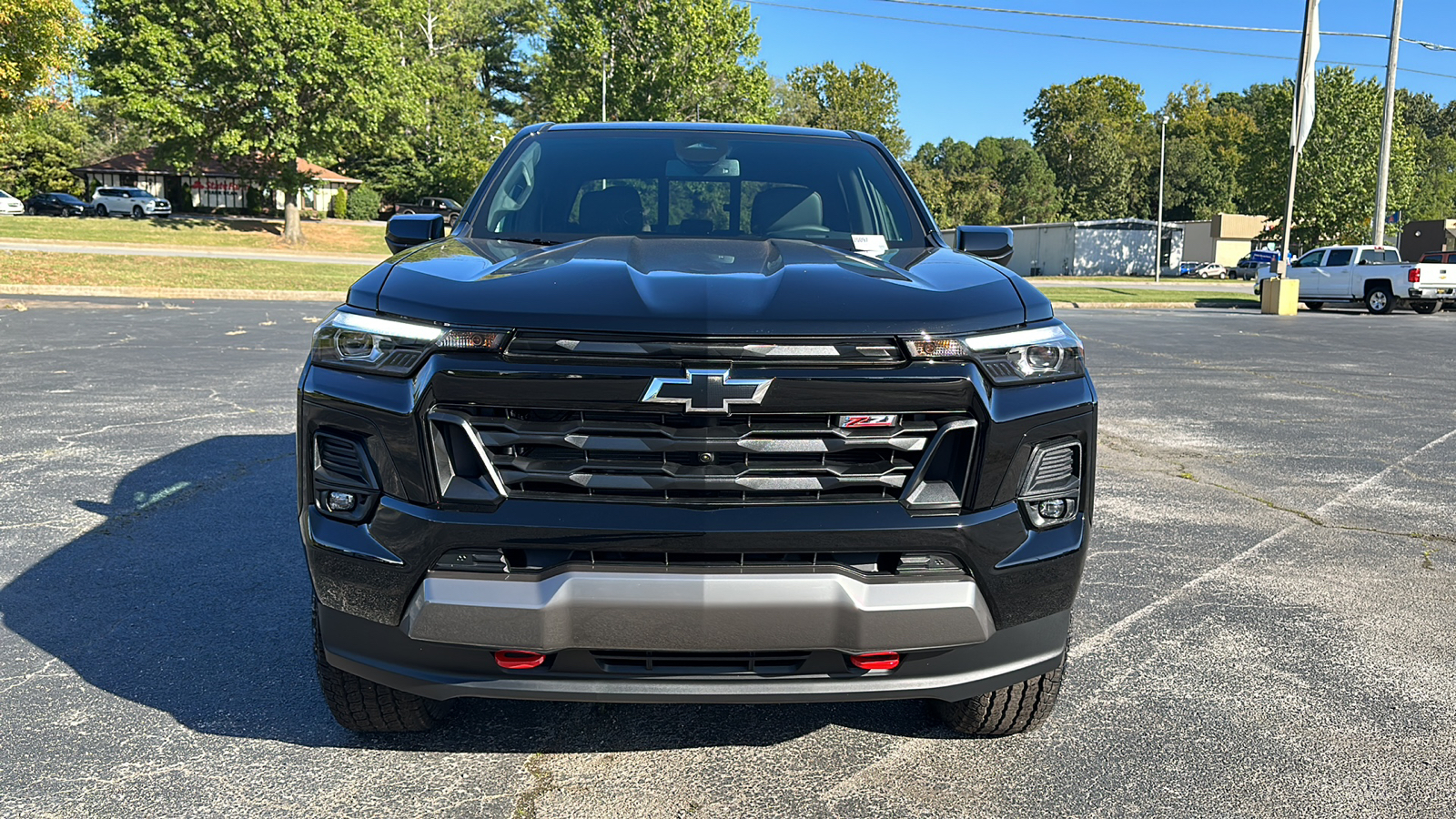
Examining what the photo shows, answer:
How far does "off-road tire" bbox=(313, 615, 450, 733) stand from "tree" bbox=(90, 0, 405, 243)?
127ft

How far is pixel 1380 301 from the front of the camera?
26203 mm

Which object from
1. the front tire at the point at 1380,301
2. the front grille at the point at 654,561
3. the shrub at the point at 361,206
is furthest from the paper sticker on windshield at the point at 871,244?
the shrub at the point at 361,206

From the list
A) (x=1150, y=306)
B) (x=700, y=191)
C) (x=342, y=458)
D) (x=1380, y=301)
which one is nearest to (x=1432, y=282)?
(x=1380, y=301)

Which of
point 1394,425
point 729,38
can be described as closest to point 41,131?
point 729,38

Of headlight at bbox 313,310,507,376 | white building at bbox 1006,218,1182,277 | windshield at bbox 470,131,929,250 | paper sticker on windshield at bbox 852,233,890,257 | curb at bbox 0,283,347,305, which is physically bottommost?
curb at bbox 0,283,347,305

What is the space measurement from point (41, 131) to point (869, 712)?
73.9m

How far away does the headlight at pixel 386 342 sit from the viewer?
2.38 m

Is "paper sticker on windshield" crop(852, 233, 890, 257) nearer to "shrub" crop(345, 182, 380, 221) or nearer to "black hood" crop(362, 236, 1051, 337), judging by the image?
"black hood" crop(362, 236, 1051, 337)

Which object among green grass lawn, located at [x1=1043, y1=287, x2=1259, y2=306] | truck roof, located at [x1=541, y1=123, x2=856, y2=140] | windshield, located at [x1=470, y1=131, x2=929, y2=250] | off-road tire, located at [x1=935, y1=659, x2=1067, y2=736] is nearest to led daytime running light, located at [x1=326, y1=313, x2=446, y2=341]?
windshield, located at [x1=470, y1=131, x2=929, y2=250]

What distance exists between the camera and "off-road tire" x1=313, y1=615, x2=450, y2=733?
2.73 m

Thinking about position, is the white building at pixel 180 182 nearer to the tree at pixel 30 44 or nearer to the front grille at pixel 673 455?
the tree at pixel 30 44

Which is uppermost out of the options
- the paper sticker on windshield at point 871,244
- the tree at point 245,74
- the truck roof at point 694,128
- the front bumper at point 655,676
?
the tree at point 245,74

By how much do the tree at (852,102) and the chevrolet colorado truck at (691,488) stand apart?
2870 inches

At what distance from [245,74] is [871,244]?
3992cm
